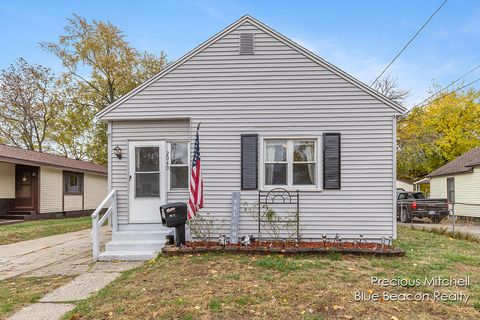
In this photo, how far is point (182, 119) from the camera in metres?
7.32

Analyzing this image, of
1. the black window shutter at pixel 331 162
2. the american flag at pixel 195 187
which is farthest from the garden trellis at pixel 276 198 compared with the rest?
the american flag at pixel 195 187

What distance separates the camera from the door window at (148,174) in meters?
7.33

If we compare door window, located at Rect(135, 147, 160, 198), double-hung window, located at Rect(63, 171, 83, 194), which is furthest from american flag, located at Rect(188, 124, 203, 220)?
double-hung window, located at Rect(63, 171, 83, 194)

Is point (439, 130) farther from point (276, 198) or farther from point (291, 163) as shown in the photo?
point (276, 198)

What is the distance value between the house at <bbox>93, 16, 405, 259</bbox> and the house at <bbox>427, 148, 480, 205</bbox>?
11.7 metres

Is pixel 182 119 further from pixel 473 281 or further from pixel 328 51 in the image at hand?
pixel 328 51

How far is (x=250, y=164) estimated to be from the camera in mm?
7074

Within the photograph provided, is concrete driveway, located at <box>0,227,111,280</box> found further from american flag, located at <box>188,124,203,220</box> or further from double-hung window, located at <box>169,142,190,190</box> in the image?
double-hung window, located at <box>169,142,190,190</box>

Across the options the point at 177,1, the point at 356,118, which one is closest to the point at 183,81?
the point at 356,118

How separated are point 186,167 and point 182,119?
3.72ft

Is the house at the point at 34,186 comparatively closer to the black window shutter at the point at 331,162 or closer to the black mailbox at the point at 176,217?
the black mailbox at the point at 176,217

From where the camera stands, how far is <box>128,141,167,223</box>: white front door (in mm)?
7281

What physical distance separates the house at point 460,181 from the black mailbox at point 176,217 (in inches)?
596

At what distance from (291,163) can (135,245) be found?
3851 mm
